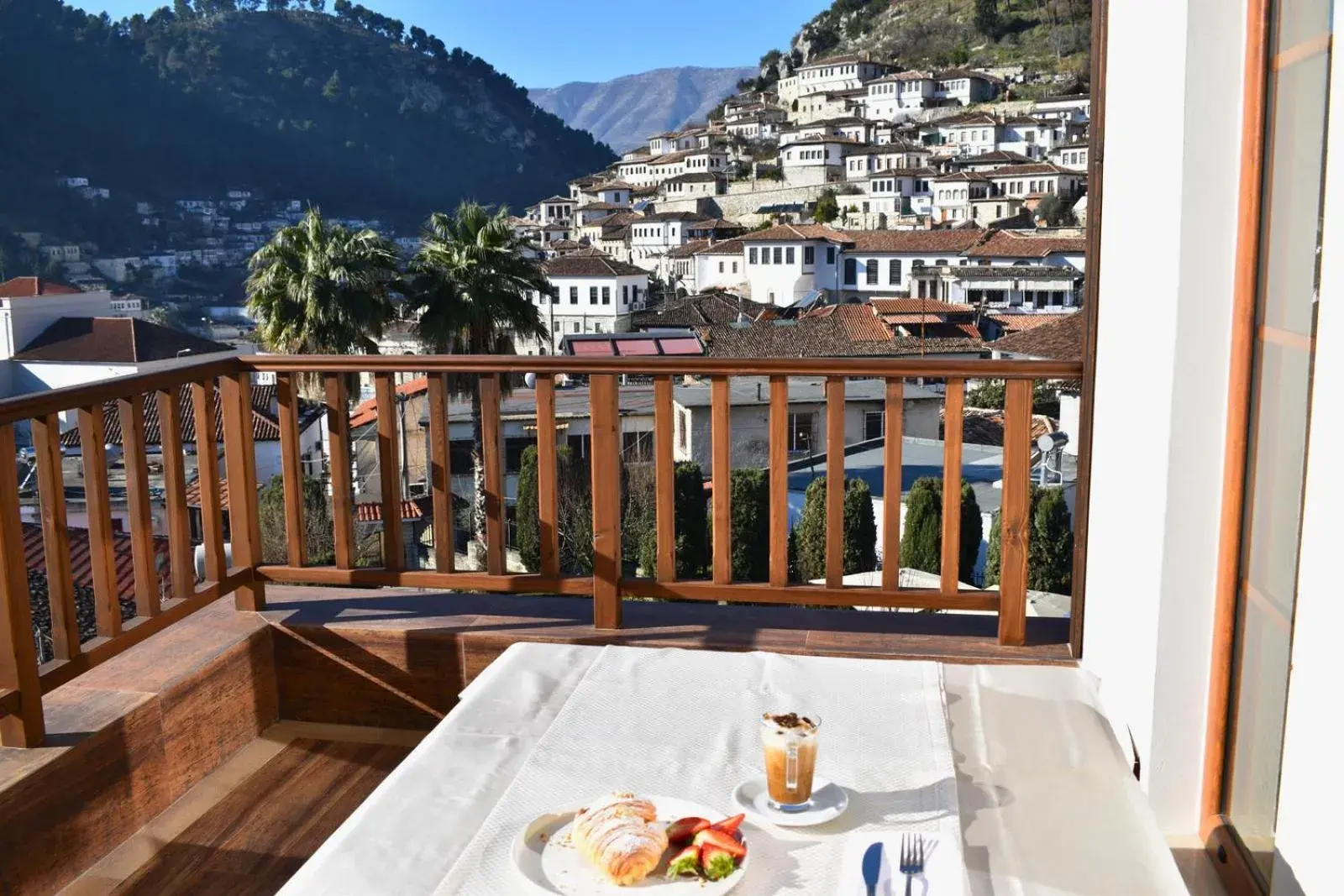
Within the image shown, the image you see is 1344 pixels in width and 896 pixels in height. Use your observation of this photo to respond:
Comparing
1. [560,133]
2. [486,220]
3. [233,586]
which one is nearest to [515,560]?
[486,220]

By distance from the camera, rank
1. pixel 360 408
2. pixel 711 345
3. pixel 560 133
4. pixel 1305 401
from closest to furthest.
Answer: pixel 1305 401
pixel 360 408
pixel 711 345
pixel 560 133

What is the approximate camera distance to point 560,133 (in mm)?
106000

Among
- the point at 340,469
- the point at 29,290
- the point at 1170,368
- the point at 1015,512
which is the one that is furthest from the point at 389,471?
the point at 29,290

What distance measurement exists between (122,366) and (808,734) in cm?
3419

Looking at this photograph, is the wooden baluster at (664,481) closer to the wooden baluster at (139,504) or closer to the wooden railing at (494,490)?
the wooden railing at (494,490)

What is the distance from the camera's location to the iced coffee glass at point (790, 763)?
1221 millimetres

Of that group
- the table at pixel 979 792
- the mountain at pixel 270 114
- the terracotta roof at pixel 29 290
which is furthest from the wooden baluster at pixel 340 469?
the mountain at pixel 270 114

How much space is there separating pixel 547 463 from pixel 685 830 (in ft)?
5.51

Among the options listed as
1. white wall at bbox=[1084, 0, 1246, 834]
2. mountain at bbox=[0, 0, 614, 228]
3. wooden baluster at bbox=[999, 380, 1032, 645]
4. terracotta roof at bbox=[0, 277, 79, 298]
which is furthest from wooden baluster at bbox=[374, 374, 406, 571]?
mountain at bbox=[0, 0, 614, 228]

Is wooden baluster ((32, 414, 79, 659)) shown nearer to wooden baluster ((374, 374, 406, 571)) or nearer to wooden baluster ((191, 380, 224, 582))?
wooden baluster ((191, 380, 224, 582))

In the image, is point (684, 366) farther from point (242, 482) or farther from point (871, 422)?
point (871, 422)

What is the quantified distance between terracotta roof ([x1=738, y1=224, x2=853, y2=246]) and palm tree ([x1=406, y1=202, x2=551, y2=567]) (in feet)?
89.4

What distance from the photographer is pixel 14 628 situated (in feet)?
6.72

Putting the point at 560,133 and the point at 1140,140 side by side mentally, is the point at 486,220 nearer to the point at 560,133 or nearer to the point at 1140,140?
the point at 1140,140
